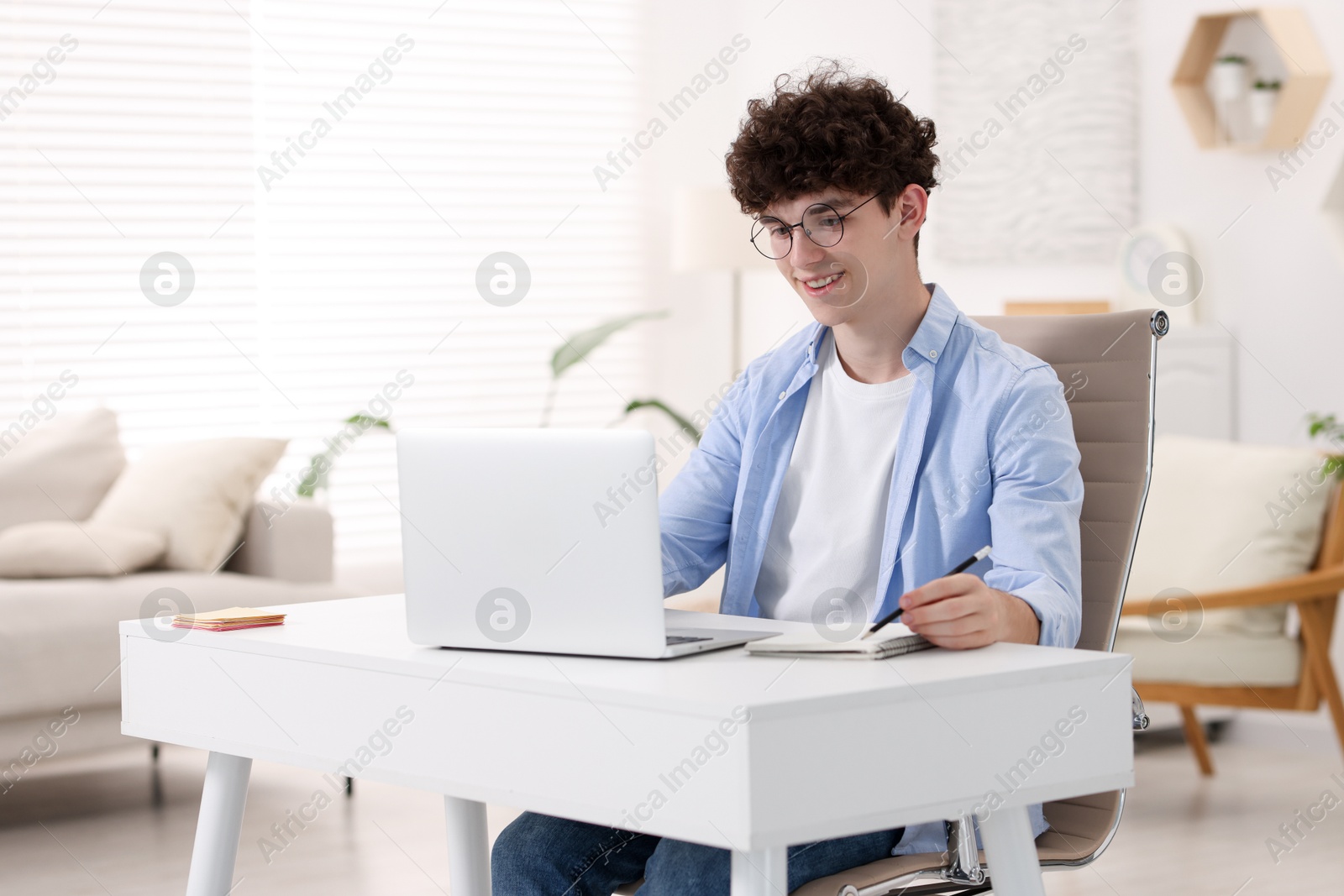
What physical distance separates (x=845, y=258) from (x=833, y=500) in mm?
290

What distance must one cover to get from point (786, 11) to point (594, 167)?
86 cm

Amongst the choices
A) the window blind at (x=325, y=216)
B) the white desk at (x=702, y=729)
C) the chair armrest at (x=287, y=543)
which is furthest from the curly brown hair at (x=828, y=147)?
the window blind at (x=325, y=216)

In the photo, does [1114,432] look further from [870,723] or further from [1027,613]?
[870,723]

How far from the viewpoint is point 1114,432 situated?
6.11 feet

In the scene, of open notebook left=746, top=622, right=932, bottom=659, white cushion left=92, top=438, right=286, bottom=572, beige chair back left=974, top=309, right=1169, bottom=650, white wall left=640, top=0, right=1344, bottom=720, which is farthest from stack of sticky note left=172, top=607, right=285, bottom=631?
white wall left=640, top=0, right=1344, bottom=720

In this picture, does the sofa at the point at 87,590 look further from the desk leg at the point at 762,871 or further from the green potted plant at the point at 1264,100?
the green potted plant at the point at 1264,100

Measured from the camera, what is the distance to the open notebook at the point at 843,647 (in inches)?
50.3

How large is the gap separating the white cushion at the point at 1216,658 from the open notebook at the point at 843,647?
2.26m

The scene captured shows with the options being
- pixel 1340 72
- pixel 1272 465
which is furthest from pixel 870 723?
pixel 1340 72

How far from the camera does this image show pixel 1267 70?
161 inches

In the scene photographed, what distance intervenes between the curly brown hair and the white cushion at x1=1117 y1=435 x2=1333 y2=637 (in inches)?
75.2

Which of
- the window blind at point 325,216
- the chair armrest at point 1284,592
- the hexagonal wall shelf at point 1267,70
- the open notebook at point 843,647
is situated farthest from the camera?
the window blind at point 325,216

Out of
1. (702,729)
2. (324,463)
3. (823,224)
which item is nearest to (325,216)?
(324,463)

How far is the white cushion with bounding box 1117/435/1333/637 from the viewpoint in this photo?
3.54 m
